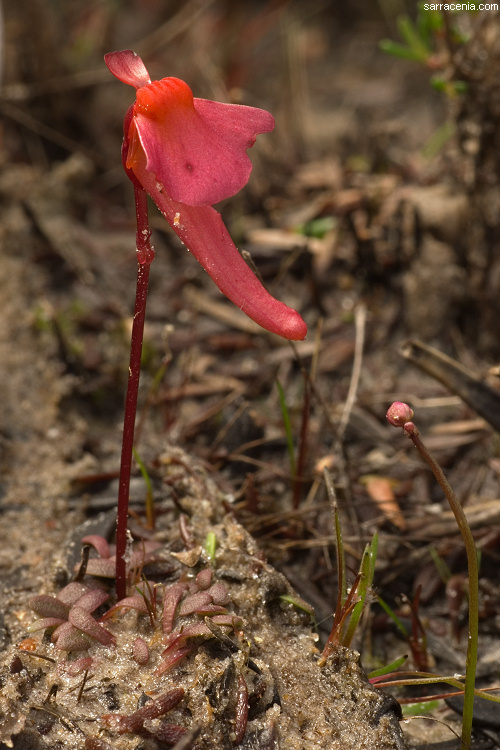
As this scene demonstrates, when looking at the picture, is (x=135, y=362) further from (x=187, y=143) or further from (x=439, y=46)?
(x=439, y=46)

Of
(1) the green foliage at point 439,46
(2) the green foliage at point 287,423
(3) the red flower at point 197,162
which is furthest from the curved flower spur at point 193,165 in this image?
(1) the green foliage at point 439,46

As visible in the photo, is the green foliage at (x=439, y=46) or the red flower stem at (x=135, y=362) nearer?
the red flower stem at (x=135, y=362)

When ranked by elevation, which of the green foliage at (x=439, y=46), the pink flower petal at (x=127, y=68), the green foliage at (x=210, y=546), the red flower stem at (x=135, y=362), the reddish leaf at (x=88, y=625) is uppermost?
the pink flower petal at (x=127, y=68)

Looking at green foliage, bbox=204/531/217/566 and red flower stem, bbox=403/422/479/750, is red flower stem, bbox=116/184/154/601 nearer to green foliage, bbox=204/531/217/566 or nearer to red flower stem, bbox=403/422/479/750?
green foliage, bbox=204/531/217/566

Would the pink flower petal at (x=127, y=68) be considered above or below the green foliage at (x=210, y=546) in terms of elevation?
above

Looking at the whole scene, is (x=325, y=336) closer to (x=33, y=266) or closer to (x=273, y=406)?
(x=273, y=406)

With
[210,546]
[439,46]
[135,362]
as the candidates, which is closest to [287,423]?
[210,546]

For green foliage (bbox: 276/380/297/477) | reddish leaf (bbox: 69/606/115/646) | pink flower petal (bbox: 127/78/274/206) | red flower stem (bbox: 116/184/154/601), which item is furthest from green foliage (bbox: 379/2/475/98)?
reddish leaf (bbox: 69/606/115/646)

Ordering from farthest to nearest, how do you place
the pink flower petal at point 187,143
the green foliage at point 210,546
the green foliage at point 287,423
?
the green foliage at point 287,423, the green foliage at point 210,546, the pink flower petal at point 187,143

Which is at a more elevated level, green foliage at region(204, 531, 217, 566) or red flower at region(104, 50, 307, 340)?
red flower at region(104, 50, 307, 340)

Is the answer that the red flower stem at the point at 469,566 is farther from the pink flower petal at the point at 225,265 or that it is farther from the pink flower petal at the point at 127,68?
the pink flower petal at the point at 127,68

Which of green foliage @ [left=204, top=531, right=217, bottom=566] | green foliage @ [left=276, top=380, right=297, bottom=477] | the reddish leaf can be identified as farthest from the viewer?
green foliage @ [left=276, top=380, right=297, bottom=477]
